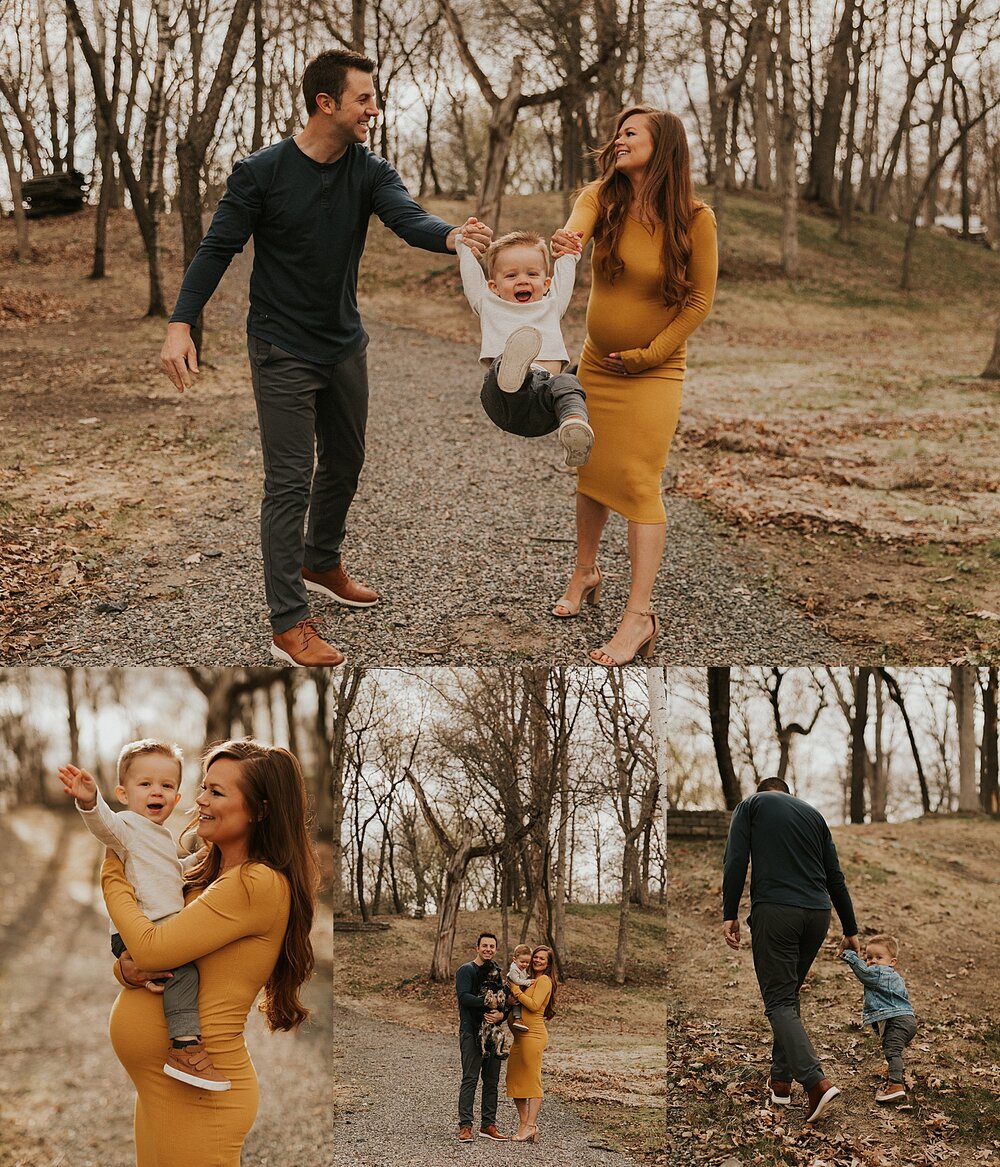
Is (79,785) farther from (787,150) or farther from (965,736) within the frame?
(787,150)

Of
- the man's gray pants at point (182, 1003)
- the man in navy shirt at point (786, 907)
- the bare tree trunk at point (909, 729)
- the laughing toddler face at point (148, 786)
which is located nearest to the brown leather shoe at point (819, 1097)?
the man in navy shirt at point (786, 907)

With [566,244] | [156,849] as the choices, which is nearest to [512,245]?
[566,244]

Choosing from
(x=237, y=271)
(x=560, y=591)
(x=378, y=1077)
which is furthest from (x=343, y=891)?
(x=237, y=271)

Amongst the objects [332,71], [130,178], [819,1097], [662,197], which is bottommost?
[819,1097]

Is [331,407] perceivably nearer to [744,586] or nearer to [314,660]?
[314,660]

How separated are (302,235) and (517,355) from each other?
992mm

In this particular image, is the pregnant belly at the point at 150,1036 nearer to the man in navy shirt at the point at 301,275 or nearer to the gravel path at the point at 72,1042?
the gravel path at the point at 72,1042

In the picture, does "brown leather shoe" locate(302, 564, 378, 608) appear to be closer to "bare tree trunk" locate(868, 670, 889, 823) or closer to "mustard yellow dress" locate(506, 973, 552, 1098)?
"mustard yellow dress" locate(506, 973, 552, 1098)

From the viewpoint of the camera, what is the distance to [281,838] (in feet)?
10.1

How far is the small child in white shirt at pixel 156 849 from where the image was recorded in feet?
9.66

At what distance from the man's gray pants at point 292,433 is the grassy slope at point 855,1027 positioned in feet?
6.71

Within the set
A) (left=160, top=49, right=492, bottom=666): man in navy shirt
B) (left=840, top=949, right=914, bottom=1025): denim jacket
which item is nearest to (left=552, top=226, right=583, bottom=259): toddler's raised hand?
(left=160, top=49, right=492, bottom=666): man in navy shirt

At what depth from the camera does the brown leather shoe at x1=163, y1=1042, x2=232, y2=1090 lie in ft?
9.63

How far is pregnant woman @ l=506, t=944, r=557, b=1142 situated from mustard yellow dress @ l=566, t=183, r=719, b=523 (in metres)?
1.99
